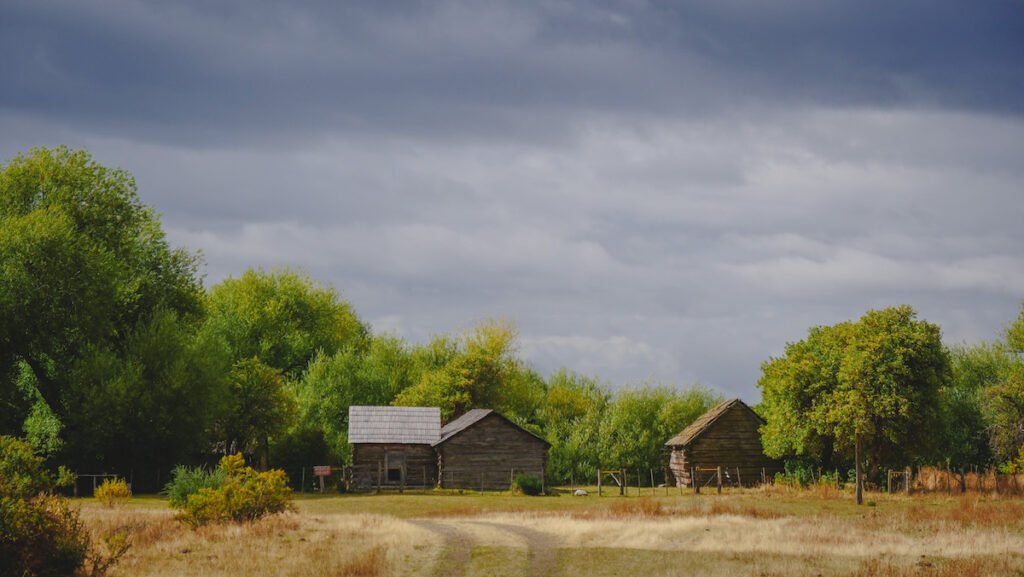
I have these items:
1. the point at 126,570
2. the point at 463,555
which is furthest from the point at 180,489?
the point at 463,555

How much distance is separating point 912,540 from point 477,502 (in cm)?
2600

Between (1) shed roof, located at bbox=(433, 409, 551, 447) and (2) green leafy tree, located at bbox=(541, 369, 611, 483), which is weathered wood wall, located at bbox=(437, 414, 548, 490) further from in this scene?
(2) green leafy tree, located at bbox=(541, 369, 611, 483)

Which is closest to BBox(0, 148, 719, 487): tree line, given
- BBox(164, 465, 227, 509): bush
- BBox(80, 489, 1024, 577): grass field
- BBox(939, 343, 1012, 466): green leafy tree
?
BBox(80, 489, 1024, 577): grass field

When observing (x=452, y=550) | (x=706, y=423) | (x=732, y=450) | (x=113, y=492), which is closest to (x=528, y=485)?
(x=706, y=423)

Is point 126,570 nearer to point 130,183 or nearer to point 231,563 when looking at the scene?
point 231,563

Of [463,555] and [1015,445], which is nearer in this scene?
[463,555]

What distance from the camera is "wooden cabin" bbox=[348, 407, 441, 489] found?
65.7 m

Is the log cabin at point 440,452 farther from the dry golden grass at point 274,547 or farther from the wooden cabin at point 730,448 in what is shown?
the dry golden grass at point 274,547

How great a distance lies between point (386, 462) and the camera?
66375 millimetres

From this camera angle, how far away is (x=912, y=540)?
100ft

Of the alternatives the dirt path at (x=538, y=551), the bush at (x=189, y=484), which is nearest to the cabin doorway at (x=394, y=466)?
the bush at (x=189, y=484)

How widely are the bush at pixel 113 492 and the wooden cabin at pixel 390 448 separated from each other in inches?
696

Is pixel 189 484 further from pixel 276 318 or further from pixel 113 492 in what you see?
pixel 276 318

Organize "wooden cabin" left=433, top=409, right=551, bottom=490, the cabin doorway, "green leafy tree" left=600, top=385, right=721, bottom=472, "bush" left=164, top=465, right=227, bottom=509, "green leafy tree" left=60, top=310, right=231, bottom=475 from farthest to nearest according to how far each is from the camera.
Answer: "green leafy tree" left=600, top=385, right=721, bottom=472, the cabin doorway, "wooden cabin" left=433, top=409, right=551, bottom=490, "green leafy tree" left=60, top=310, right=231, bottom=475, "bush" left=164, top=465, right=227, bottom=509
